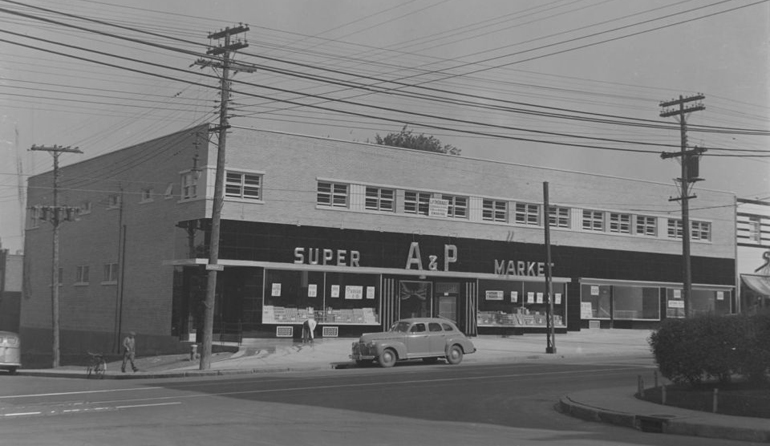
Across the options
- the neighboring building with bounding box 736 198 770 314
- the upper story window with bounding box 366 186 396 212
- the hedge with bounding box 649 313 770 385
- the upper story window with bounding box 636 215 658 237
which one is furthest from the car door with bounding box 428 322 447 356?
the neighboring building with bounding box 736 198 770 314

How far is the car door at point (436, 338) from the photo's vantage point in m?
30.0

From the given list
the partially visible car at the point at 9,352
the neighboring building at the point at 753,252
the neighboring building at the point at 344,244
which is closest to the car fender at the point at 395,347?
the neighboring building at the point at 344,244

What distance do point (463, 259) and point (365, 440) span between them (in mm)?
31654

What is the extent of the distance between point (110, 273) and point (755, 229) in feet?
139

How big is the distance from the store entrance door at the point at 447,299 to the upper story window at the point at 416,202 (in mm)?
3857

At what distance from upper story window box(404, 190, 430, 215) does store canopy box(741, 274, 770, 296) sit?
2577cm

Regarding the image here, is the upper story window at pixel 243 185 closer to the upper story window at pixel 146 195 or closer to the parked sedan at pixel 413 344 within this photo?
the upper story window at pixel 146 195

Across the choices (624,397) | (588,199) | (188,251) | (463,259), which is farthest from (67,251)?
(624,397)

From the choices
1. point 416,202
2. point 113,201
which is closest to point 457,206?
point 416,202

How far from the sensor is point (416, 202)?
42625mm

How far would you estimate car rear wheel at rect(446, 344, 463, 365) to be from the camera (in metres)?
30.5

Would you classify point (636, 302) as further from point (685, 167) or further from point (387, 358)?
point (387, 358)

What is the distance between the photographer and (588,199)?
49.3 m

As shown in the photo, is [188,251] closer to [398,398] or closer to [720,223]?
[398,398]
